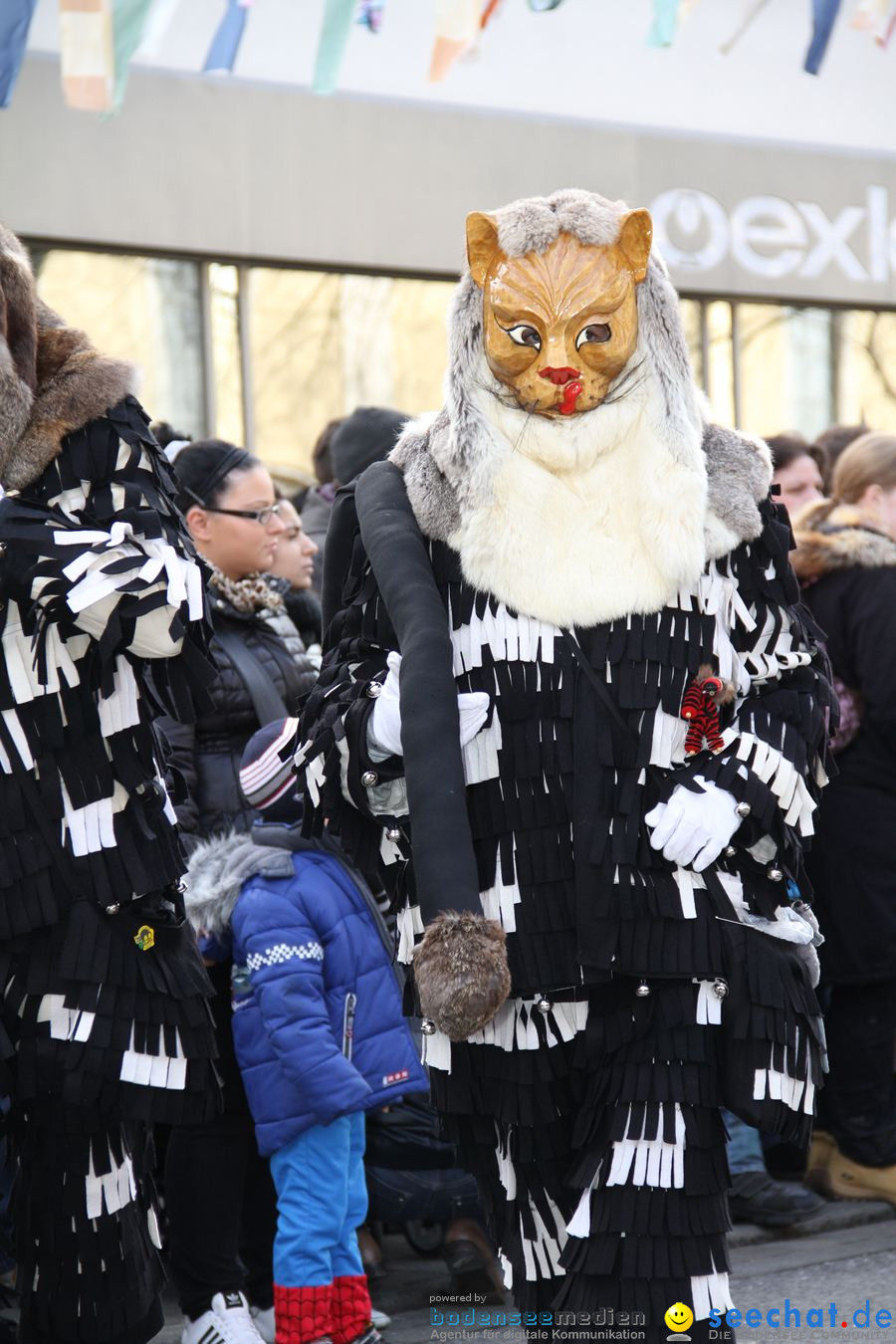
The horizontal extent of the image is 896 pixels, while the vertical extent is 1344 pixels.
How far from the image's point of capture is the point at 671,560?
3.06 m

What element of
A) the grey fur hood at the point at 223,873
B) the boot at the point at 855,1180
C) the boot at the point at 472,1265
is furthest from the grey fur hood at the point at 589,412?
the boot at the point at 855,1180

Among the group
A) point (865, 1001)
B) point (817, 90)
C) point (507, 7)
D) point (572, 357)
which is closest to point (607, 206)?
point (572, 357)

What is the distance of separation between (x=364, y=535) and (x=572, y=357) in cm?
47

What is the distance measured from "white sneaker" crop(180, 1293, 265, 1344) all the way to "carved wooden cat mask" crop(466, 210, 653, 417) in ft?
6.90

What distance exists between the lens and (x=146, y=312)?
28.3 ft

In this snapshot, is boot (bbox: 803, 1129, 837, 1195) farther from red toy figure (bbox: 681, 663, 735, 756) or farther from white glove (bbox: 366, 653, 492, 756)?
white glove (bbox: 366, 653, 492, 756)

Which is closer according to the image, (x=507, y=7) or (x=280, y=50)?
(x=280, y=50)

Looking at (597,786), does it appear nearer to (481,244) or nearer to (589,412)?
(589,412)

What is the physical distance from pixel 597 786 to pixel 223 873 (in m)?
1.36

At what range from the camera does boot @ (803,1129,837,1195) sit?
17.4 feet

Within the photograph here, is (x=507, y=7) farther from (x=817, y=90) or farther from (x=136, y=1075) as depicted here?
(x=136, y=1075)

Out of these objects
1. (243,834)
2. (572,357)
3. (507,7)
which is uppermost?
(507,7)

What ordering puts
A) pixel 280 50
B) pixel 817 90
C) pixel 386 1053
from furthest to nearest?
pixel 817 90
pixel 280 50
pixel 386 1053

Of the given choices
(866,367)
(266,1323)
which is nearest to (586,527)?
(266,1323)
